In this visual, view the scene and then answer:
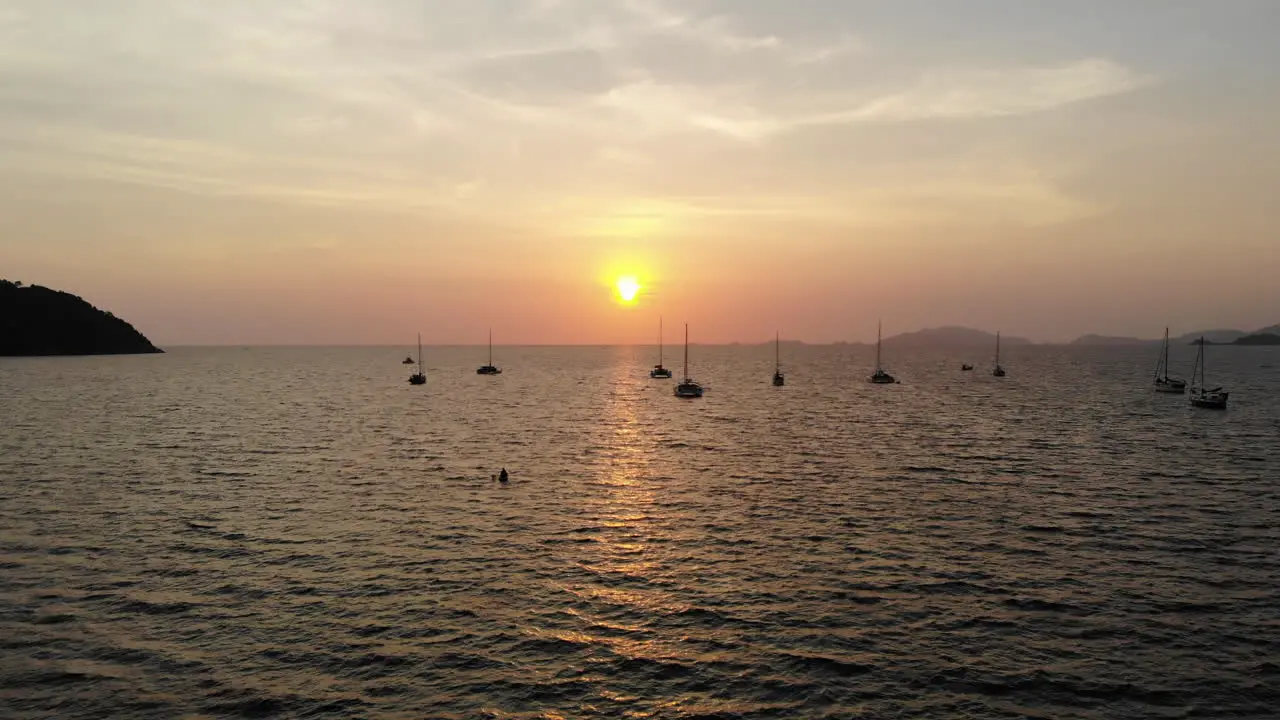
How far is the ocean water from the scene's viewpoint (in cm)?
2320

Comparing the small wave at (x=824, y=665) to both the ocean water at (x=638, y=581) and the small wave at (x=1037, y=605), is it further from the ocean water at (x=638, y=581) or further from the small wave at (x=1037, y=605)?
the small wave at (x=1037, y=605)

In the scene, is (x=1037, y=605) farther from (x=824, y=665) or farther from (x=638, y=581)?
(x=638, y=581)

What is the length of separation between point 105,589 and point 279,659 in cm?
1262

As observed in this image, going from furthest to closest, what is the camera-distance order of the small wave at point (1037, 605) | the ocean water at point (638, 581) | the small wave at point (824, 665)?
the small wave at point (1037, 605), the small wave at point (824, 665), the ocean water at point (638, 581)

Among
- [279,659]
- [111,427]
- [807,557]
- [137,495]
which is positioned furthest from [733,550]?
[111,427]

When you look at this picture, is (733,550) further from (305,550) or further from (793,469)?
(793,469)

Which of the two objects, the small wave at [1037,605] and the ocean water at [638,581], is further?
the small wave at [1037,605]

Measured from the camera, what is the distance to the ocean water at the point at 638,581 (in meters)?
23.2

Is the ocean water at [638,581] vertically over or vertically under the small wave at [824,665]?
over

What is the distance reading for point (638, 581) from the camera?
33.8 meters

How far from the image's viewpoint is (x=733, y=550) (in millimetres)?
38531

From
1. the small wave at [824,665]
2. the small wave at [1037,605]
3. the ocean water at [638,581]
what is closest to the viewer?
the ocean water at [638,581]

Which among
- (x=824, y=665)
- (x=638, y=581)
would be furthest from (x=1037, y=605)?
(x=638, y=581)

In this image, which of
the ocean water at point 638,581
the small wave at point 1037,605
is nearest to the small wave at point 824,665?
the ocean water at point 638,581
